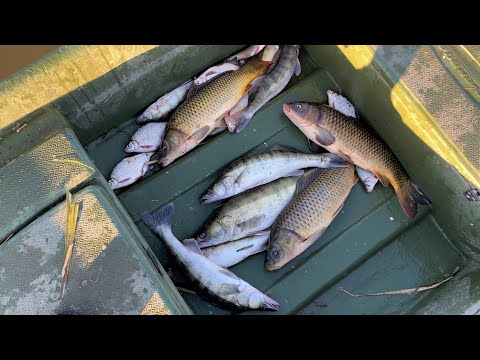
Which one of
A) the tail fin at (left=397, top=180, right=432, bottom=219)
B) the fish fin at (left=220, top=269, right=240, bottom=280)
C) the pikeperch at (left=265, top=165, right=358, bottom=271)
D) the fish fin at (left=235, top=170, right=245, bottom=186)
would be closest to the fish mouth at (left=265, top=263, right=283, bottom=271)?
the pikeperch at (left=265, top=165, right=358, bottom=271)

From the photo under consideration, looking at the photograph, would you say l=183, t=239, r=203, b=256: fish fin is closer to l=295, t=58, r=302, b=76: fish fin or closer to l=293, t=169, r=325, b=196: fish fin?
l=293, t=169, r=325, b=196: fish fin

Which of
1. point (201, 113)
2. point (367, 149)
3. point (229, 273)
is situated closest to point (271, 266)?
point (229, 273)

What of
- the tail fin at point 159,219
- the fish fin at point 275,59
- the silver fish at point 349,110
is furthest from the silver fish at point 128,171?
the silver fish at point 349,110

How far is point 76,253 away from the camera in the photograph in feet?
8.85

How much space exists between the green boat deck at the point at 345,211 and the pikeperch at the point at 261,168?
0.18m

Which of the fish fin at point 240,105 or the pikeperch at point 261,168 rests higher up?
the fish fin at point 240,105

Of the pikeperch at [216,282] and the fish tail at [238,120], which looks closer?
the pikeperch at [216,282]

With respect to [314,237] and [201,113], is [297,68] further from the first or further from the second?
[314,237]

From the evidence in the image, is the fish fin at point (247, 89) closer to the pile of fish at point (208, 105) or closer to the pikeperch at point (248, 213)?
the pile of fish at point (208, 105)

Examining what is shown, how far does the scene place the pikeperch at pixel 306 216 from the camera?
10.8 ft

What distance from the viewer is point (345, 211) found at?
357cm

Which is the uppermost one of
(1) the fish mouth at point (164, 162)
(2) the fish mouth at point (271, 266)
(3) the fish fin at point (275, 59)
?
(3) the fish fin at point (275, 59)

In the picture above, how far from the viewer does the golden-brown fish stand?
352cm
